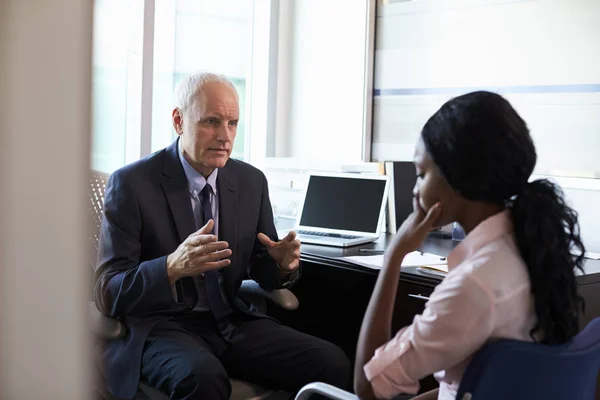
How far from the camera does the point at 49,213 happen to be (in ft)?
1.50

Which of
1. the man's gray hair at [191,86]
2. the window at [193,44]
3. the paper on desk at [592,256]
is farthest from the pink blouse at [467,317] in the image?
the window at [193,44]

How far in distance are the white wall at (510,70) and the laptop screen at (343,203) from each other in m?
0.61

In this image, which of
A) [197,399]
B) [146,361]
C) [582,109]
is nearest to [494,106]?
[197,399]

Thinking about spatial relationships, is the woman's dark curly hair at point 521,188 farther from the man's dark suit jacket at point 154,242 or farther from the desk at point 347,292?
the man's dark suit jacket at point 154,242

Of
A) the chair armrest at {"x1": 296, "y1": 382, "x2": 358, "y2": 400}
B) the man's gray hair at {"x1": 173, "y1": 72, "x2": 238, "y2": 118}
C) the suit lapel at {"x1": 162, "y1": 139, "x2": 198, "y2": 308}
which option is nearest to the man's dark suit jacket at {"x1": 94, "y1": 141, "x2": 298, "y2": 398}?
the suit lapel at {"x1": 162, "y1": 139, "x2": 198, "y2": 308}

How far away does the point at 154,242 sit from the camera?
2047mm

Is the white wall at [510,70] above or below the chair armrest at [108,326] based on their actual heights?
above

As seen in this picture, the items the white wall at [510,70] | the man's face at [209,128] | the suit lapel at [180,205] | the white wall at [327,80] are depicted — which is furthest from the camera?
the white wall at [327,80]

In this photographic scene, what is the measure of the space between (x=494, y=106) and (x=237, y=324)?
1.17m

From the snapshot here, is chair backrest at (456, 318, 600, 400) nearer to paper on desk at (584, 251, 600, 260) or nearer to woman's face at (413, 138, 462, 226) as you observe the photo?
woman's face at (413, 138, 462, 226)

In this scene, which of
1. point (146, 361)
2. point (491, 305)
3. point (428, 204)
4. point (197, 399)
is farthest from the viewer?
point (146, 361)

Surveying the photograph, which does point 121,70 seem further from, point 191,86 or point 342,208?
point 342,208

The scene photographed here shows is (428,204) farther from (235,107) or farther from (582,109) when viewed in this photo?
(582,109)

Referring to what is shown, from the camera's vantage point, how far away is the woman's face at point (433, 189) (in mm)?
1309
